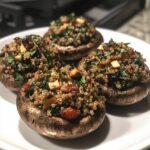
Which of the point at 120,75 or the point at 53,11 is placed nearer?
the point at 120,75

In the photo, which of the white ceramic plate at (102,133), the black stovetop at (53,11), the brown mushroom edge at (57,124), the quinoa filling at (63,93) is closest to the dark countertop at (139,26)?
the black stovetop at (53,11)

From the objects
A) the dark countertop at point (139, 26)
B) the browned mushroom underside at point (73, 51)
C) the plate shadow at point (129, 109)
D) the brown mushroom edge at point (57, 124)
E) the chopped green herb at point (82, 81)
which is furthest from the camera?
the dark countertop at point (139, 26)

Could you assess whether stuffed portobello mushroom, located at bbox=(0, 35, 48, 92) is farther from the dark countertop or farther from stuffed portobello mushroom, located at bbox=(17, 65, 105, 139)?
the dark countertop

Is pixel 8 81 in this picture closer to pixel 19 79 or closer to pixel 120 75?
pixel 19 79

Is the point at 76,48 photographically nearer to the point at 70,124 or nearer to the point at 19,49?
the point at 19,49

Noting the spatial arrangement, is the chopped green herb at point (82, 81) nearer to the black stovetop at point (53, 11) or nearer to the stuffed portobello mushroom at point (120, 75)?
the stuffed portobello mushroom at point (120, 75)

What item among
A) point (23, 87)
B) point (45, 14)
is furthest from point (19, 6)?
point (23, 87)

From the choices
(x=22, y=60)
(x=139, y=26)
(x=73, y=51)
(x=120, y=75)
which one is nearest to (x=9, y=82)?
(x=22, y=60)
